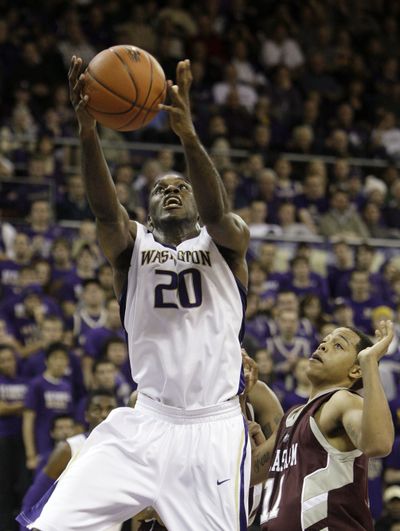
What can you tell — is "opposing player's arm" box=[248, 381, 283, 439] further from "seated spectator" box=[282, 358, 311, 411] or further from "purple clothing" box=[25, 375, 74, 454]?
"purple clothing" box=[25, 375, 74, 454]

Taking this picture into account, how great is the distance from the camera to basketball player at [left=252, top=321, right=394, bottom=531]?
14.9ft

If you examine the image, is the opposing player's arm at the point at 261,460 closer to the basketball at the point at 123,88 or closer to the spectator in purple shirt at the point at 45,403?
the basketball at the point at 123,88

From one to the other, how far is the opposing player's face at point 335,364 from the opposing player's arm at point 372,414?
371 millimetres

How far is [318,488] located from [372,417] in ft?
1.84

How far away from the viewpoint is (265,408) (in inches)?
227

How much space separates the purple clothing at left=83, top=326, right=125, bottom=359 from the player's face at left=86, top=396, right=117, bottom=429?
2270 millimetres

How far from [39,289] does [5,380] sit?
56.6 inches

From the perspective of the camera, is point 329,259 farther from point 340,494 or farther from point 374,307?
point 340,494

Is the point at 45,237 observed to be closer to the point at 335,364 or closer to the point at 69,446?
the point at 69,446

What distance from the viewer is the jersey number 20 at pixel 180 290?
4816 mm

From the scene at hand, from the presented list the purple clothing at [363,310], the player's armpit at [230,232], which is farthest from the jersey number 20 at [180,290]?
the purple clothing at [363,310]

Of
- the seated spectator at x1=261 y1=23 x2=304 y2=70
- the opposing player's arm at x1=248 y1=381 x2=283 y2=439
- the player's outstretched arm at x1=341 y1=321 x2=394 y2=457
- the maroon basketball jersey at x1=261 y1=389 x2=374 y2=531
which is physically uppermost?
the seated spectator at x1=261 y1=23 x2=304 y2=70

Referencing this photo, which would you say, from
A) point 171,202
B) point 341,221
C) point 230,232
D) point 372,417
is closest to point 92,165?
point 171,202

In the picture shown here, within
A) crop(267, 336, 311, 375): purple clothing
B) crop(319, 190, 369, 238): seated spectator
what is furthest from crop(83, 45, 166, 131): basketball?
crop(319, 190, 369, 238): seated spectator
